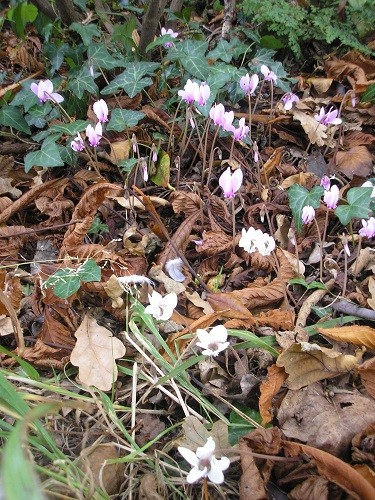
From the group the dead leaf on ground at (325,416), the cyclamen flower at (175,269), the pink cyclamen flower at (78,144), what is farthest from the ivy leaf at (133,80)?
the dead leaf on ground at (325,416)

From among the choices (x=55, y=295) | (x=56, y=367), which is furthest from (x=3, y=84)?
(x=56, y=367)

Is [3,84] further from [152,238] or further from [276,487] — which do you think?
[276,487]

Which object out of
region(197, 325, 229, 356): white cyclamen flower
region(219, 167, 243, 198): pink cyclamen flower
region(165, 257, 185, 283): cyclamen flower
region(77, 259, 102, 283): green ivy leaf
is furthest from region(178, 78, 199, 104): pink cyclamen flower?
region(197, 325, 229, 356): white cyclamen flower

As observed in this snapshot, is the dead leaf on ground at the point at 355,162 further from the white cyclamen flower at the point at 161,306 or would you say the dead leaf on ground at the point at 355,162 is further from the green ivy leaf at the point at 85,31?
the green ivy leaf at the point at 85,31

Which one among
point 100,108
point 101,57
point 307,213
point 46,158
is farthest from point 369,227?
point 101,57

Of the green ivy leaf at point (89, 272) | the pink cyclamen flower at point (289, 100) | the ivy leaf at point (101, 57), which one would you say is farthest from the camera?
the ivy leaf at point (101, 57)
